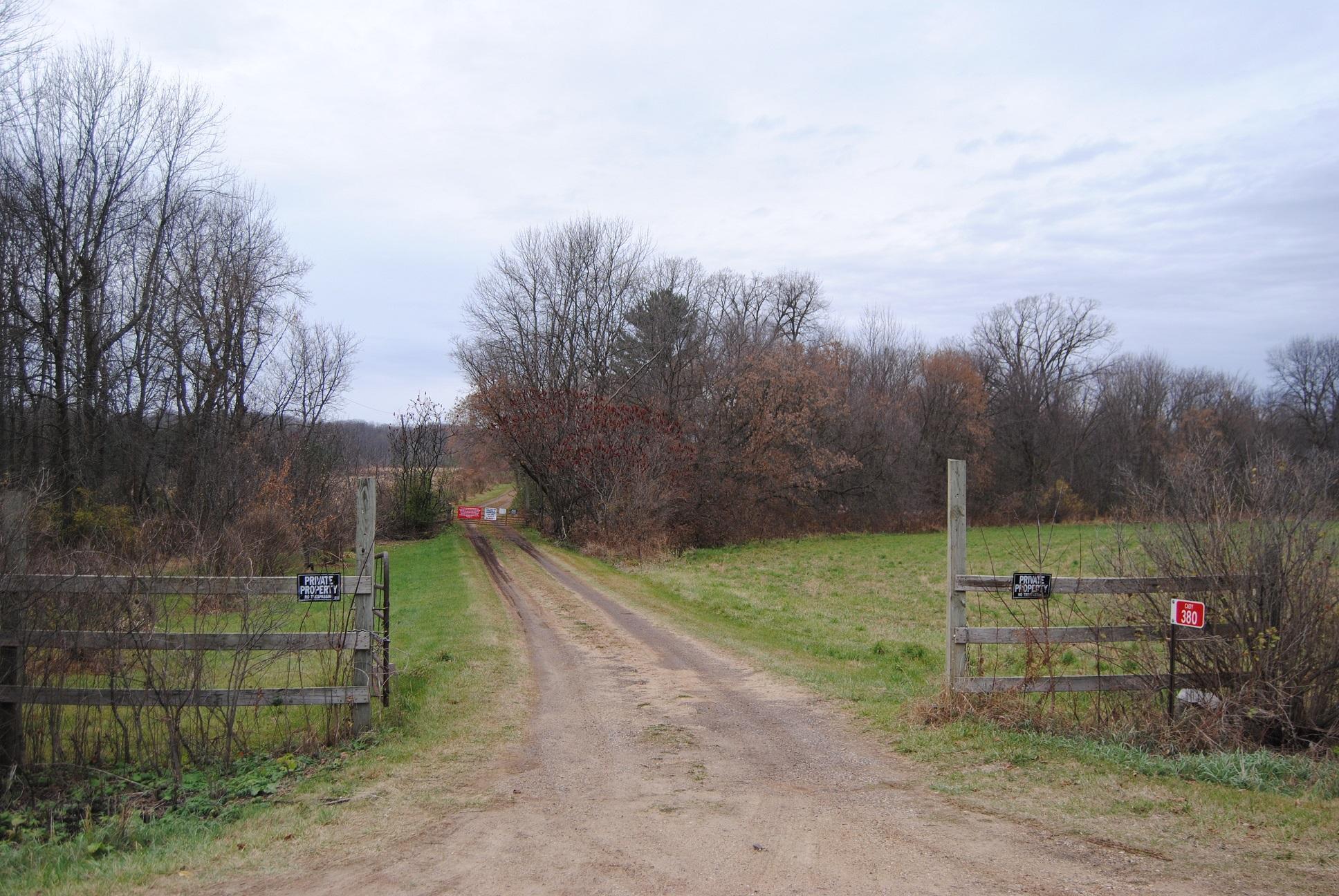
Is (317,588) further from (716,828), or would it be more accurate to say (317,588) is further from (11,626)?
(716,828)

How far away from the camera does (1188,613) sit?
7457 mm

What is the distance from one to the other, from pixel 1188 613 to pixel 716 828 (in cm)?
469

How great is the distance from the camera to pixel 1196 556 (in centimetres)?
803

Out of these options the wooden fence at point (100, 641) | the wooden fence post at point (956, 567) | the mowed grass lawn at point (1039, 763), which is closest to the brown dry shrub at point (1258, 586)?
the mowed grass lawn at point (1039, 763)

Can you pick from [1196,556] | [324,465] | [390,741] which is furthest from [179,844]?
[324,465]

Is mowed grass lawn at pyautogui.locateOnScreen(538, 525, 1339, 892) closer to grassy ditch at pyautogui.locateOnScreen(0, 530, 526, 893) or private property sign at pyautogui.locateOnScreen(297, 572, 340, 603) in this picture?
grassy ditch at pyautogui.locateOnScreen(0, 530, 526, 893)

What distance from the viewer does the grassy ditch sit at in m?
5.29

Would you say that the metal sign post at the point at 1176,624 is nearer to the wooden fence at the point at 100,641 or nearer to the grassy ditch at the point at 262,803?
the grassy ditch at the point at 262,803

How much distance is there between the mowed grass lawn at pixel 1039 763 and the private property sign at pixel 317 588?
5219 millimetres

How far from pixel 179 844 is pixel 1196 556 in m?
8.59

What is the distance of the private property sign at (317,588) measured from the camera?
777cm

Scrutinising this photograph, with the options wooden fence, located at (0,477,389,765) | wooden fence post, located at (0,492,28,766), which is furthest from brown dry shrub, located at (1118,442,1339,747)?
wooden fence post, located at (0,492,28,766)

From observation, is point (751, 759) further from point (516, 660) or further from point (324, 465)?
point (324, 465)

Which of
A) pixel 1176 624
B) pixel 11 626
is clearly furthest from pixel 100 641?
pixel 1176 624
